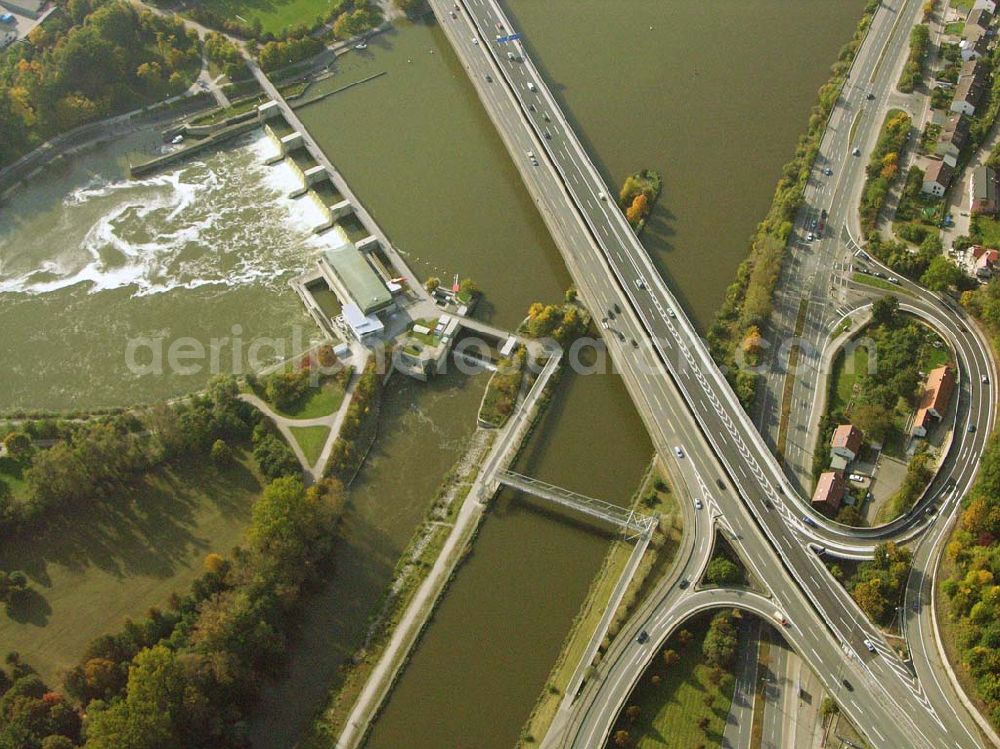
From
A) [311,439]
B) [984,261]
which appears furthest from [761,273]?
[311,439]

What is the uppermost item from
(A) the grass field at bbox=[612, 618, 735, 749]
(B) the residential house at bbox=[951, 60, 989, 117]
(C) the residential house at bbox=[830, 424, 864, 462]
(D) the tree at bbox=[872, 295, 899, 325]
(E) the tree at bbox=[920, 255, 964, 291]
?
(B) the residential house at bbox=[951, 60, 989, 117]

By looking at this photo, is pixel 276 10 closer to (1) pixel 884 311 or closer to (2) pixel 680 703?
(1) pixel 884 311

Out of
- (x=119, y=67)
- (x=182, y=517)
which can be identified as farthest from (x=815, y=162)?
(x=119, y=67)

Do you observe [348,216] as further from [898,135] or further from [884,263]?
[898,135]

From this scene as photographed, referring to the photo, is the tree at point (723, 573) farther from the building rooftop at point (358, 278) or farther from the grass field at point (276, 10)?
the grass field at point (276, 10)

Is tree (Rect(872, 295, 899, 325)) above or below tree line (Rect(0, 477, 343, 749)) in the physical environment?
above

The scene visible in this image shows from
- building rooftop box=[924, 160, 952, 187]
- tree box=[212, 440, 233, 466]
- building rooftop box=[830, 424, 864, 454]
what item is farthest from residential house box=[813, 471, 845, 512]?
tree box=[212, 440, 233, 466]

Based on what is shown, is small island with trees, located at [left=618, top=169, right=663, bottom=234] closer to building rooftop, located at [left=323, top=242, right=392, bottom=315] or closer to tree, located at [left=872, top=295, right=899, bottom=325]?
tree, located at [left=872, top=295, right=899, bottom=325]

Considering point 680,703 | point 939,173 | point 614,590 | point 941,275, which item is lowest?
point 680,703
